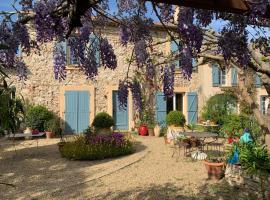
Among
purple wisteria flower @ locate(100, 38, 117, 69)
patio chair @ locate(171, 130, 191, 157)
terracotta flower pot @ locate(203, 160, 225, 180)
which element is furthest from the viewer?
patio chair @ locate(171, 130, 191, 157)

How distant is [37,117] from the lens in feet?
48.1

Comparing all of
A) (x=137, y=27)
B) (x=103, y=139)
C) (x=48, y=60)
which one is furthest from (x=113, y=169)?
(x=48, y=60)

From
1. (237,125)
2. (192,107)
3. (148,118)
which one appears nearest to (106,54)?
(237,125)

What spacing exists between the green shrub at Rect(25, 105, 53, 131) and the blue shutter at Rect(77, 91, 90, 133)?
1309 mm

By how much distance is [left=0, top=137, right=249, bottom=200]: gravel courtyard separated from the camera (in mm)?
6676

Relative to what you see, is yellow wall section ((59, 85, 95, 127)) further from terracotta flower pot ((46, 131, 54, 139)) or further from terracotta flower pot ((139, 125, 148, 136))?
terracotta flower pot ((139, 125, 148, 136))

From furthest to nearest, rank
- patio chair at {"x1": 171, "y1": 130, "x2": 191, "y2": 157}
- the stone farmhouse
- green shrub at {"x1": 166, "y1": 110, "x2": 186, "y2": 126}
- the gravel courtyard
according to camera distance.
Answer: the stone farmhouse → green shrub at {"x1": 166, "y1": 110, "x2": 186, "y2": 126} → patio chair at {"x1": 171, "y1": 130, "x2": 191, "y2": 157} → the gravel courtyard

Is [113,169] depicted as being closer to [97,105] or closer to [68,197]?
[68,197]

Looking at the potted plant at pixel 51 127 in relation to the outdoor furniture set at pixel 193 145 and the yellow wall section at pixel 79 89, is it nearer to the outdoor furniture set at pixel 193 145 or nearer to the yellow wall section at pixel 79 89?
the yellow wall section at pixel 79 89

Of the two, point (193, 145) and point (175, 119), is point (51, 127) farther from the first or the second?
point (193, 145)

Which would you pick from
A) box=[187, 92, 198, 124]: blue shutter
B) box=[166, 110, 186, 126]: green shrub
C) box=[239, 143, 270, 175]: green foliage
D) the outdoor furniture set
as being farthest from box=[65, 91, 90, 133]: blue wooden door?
box=[239, 143, 270, 175]: green foliage

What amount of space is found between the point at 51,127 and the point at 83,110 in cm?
160

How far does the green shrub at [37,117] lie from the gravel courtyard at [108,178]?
3.61 metres

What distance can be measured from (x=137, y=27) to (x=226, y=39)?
0.87m
